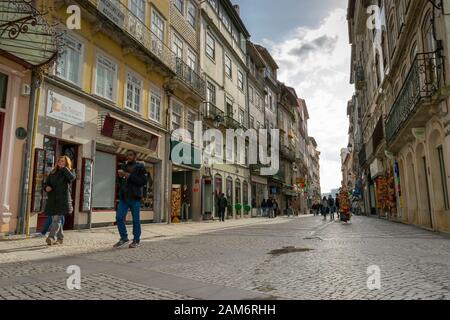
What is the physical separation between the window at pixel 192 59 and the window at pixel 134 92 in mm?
6166

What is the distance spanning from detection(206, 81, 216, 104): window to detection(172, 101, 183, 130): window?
481cm

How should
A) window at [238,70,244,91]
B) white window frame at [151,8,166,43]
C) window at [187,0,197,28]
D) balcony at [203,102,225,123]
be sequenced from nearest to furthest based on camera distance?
white window frame at [151,8,166,43], window at [187,0,197,28], balcony at [203,102,225,123], window at [238,70,244,91]

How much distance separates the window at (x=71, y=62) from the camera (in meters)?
12.1

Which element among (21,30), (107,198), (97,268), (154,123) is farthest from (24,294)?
(154,123)

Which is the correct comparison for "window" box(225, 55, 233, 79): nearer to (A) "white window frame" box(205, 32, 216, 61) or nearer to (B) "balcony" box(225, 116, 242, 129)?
(A) "white window frame" box(205, 32, 216, 61)

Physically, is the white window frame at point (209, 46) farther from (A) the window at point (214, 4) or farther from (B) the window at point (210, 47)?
(A) the window at point (214, 4)

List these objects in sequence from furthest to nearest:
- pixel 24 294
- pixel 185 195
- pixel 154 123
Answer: pixel 185 195 → pixel 154 123 → pixel 24 294

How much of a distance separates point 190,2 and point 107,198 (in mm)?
14518

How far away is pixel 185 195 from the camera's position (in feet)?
72.6

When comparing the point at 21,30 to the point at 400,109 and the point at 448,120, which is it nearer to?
the point at 448,120

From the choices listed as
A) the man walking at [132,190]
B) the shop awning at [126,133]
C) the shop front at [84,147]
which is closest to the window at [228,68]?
the shop awning at [126,133]

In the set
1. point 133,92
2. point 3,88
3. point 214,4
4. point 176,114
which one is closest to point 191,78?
point 176,114

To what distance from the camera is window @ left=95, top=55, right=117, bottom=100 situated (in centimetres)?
1392

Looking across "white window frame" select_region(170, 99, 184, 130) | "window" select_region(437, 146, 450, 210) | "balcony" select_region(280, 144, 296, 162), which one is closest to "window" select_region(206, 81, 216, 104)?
"white window frame" select_region(170, 99, 184, 130)
